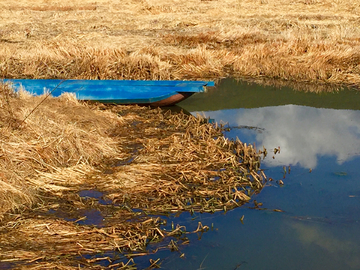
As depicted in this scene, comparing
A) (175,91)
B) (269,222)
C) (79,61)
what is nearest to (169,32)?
(79,61)

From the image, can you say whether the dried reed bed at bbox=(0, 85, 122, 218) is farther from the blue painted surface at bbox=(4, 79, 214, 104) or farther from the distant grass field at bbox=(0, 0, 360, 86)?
the distant grass field at bbox=(0, 0, 360, 86)

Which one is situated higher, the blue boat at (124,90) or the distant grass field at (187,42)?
the distant grass field at (187,42)

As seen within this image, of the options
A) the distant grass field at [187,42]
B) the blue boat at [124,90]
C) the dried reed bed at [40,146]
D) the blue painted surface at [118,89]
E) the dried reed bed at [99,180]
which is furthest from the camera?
the distant grass field at [187,42]

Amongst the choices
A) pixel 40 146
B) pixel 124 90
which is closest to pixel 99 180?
pixel 40 146

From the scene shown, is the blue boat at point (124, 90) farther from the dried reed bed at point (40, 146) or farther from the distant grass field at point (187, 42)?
the dried reed bed at point (40, 146)

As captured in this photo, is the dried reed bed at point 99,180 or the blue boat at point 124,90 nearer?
the dried reed bed at point 99,180

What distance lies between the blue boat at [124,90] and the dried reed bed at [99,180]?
1.42m

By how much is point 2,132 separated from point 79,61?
18.4 ft

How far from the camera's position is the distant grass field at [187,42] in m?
11.1

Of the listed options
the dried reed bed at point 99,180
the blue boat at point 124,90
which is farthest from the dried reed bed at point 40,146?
the blue boat at point 124,90

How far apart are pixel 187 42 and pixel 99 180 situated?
10.4 m

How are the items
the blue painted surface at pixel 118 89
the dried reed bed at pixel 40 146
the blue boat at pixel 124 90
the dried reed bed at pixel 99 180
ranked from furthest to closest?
the blue painted surface at pixel 118 89 < the blue boat at pixel 124 90 < the dried reed bed at pixel 40 146 < the dried reed bed at pixel 99 180

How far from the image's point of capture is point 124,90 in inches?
378

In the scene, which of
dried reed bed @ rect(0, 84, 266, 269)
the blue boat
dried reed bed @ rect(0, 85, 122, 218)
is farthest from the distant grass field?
dried reed bed @ rect(0, 85, 122, 218)
